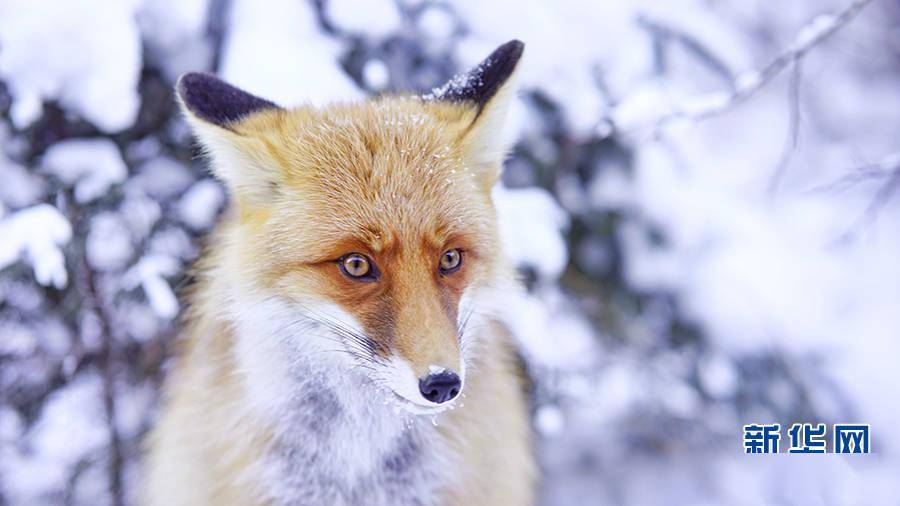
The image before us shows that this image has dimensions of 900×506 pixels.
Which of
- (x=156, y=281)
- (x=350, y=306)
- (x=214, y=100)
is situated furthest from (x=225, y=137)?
(x=156, y=281)

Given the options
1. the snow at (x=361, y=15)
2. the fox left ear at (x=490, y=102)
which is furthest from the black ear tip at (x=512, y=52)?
the snow at (x=361, y=15)

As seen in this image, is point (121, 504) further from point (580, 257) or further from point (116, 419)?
point (580, 257)

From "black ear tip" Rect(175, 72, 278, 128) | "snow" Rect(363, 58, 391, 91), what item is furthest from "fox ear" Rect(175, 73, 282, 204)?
"snow" Rect(363, 58, 391, 91)

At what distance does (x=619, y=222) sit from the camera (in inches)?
160

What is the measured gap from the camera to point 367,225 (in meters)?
2.00

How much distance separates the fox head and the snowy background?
2.78 ft

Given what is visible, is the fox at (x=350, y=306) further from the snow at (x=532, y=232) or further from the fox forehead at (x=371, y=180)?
the snow at (x=532, y=232)

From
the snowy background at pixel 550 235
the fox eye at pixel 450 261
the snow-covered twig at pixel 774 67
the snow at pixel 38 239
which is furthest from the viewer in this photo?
the snowy background at pixel 550 235

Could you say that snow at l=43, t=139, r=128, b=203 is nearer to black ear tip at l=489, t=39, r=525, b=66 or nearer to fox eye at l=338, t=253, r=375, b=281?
fox eye at l=338, t=253, r=375, b=281

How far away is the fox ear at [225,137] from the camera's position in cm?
211

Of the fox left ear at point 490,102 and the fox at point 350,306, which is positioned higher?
the fox left ear at point 490,102

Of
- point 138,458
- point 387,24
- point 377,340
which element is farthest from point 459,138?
point 138,458

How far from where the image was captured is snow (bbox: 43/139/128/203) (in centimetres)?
309

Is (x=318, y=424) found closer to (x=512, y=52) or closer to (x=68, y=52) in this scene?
(x=512, y=52)
